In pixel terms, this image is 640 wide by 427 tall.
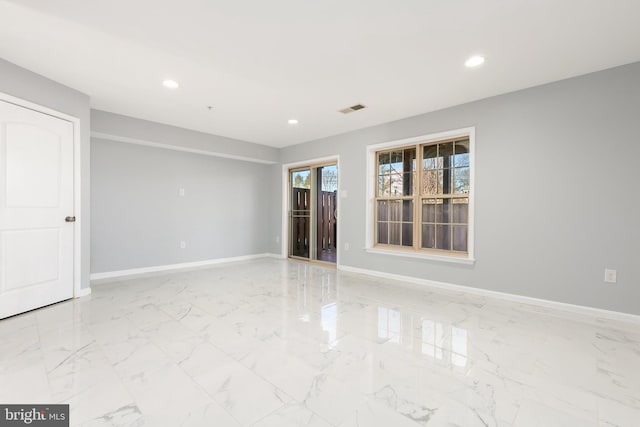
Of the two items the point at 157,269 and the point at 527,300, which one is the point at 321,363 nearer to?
the point at 527,300

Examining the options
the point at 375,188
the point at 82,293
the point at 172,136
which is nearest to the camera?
the point at 82,293

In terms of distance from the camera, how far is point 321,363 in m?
2.02

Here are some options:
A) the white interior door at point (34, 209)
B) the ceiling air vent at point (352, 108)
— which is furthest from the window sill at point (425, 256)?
the white interior door at point (34, 209)

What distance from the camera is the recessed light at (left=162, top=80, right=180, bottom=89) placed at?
10.4 feet

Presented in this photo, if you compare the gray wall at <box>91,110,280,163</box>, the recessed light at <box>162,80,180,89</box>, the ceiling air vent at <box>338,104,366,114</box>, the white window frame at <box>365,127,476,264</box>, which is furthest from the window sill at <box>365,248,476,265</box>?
the recessed light at <box>162,80,180,89</box>

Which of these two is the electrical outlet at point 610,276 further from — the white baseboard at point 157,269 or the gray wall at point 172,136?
the white baseboard at point 157,269

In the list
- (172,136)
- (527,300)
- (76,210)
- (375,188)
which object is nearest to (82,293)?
(76,210)

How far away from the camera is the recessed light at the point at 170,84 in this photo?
3.18 metres

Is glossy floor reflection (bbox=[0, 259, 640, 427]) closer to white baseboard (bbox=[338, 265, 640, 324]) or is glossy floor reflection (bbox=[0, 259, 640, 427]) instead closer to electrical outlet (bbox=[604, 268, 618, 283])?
white baseboard (bbox=[338, 265, 640, 324])

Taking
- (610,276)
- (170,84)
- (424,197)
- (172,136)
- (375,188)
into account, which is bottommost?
(610,276)

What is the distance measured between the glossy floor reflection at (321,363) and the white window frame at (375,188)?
0.70 meters

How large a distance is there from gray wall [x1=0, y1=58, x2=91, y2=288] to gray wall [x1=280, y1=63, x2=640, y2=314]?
4.55m

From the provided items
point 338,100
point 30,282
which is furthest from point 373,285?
point 30,282

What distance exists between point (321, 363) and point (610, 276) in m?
3.09
